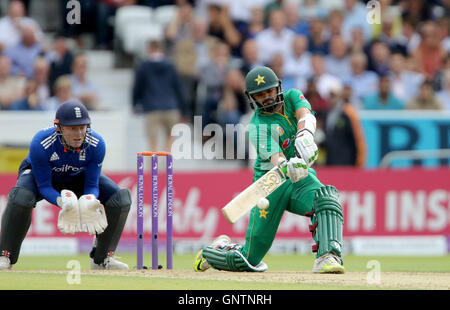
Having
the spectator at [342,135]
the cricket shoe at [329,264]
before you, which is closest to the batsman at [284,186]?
the cricket shoe at [329,264]

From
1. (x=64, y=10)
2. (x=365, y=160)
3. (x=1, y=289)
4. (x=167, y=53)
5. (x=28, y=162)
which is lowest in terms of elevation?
(x=1, y=289)

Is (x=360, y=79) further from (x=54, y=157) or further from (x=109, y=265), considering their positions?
(x=54, y=157)

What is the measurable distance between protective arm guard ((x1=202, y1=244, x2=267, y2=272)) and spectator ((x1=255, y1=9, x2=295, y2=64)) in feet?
24.5

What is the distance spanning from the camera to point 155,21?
17.0 m

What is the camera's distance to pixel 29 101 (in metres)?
14.8

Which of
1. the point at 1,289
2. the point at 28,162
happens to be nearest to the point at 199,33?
the point at 28,162

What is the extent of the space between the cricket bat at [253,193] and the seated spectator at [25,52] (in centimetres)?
831

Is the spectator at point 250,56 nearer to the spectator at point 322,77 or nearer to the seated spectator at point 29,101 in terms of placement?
the spectator at point 322,77

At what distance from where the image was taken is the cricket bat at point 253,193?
777 centimetres

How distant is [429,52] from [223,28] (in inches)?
153

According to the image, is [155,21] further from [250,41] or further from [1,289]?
[1,289]

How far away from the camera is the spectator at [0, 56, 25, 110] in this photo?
1492 cm

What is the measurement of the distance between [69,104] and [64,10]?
28.9ft

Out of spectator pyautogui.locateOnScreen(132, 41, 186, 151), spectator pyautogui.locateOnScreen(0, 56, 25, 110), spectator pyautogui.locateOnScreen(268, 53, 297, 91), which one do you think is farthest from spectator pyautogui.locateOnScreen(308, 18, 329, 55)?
spectator pyautogui.locateOnScreen(0, 56, 25, 110)
